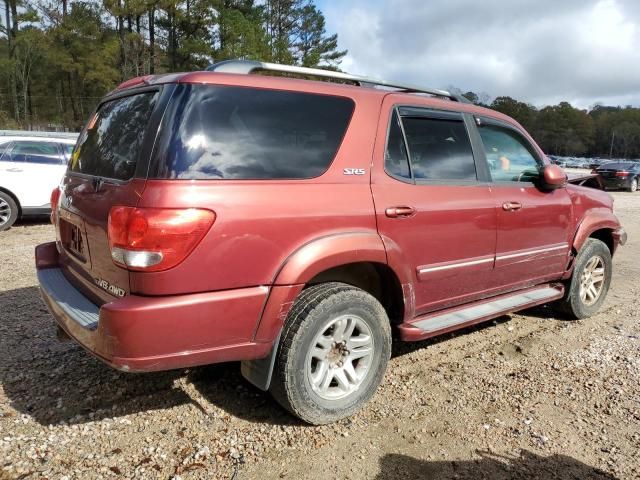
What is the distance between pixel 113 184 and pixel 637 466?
10.2ft

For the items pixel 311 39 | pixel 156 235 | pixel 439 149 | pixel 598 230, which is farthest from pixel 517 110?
pixel 156 235

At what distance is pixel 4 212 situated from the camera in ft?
29.2

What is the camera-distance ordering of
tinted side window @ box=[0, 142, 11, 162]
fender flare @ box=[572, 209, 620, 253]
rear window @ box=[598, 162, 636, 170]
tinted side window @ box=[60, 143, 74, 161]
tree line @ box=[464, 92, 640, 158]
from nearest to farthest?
fender flare @ box=[572, 209, 620, 253], tinted side window @ box=[0, 142, 11, 162], tinted side window @ box=[60, 143, 74, 161], rear window @ box=[598, 162, 636, 170], tree line @ box=[464, 92, 640, 158]

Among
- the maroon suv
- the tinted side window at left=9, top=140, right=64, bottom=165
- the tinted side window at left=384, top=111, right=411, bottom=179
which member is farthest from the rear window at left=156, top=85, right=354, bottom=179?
the tinted side window at left=9, top=140, right=64, bottom=165

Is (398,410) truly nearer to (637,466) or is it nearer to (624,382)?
A: (637,466)

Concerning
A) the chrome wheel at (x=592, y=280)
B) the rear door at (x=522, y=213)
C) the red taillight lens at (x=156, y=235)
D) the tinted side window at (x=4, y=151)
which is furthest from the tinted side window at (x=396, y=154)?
the tinted side window at (x=4, y=151)

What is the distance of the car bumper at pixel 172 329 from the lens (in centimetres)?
233

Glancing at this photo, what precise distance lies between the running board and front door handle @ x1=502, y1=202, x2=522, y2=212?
2.34 feet

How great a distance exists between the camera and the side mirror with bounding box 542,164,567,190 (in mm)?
4145

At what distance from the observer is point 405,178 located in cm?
325

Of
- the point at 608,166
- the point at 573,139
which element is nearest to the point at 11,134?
the point at 608,166

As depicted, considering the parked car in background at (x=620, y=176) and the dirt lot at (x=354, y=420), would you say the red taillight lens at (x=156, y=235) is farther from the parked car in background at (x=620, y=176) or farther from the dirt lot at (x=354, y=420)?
the parked car in background at (x=620, y=176)

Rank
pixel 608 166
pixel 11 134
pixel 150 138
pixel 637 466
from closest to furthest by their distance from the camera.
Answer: pixel 150 138
pixel 637 466
pixel 11 134
pixel 608 166

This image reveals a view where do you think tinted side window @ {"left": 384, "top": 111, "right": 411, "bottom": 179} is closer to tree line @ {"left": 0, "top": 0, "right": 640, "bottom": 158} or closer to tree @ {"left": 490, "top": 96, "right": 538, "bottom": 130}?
tree line @ {"left": 0, "top": 0, "right": 640, "bottom": 158}
